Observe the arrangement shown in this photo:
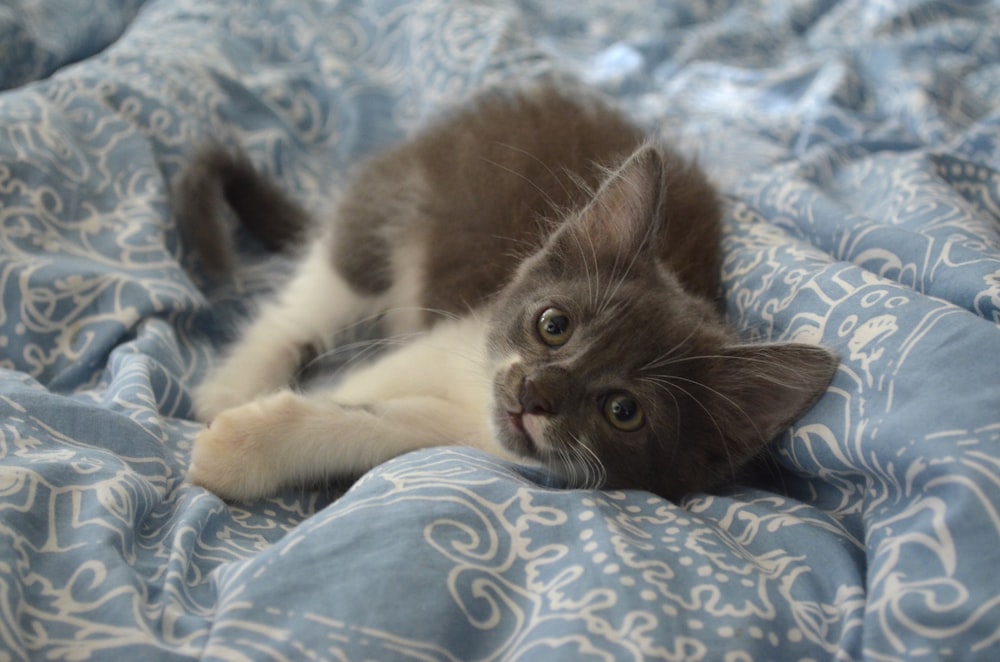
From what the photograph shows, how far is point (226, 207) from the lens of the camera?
7.43ft

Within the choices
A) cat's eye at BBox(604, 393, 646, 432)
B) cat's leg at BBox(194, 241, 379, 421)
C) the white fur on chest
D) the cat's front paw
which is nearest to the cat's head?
cat's eye at BBox(604, 393, 646, 432)

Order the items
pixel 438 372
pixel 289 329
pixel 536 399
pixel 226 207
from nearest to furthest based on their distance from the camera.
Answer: pixel 536 399 < pixel 438 372 < pixel 289 329 < pixel 226 207

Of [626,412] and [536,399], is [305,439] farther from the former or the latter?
[626,412]

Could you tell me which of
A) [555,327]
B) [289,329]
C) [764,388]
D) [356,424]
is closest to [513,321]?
[555,327]

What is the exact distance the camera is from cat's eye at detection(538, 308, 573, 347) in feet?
4.93

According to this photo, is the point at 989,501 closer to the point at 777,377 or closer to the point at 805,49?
the point at 777,377

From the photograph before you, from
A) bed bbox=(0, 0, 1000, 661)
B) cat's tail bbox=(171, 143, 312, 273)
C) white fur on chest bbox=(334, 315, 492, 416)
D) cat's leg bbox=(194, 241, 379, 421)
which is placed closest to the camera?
bed bbox=(0, 0, 1000, 661)

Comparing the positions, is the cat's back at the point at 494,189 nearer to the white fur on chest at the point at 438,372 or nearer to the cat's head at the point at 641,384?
the white fur on chest at the point at 438,372

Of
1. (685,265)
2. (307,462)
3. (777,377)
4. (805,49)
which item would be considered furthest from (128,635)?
→ (805,49)

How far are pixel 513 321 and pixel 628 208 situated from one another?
324mm

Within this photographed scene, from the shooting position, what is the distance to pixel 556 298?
5.06 ft

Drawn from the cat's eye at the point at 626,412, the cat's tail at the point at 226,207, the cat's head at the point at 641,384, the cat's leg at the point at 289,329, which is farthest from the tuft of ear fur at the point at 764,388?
Result: the cat's tail at the point at 226,207

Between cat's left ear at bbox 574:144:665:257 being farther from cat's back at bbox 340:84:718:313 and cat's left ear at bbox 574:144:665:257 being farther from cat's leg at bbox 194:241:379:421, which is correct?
cat's leg at bbox 194:241:379:421

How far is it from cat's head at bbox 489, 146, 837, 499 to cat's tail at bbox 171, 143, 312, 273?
1.00 metres
